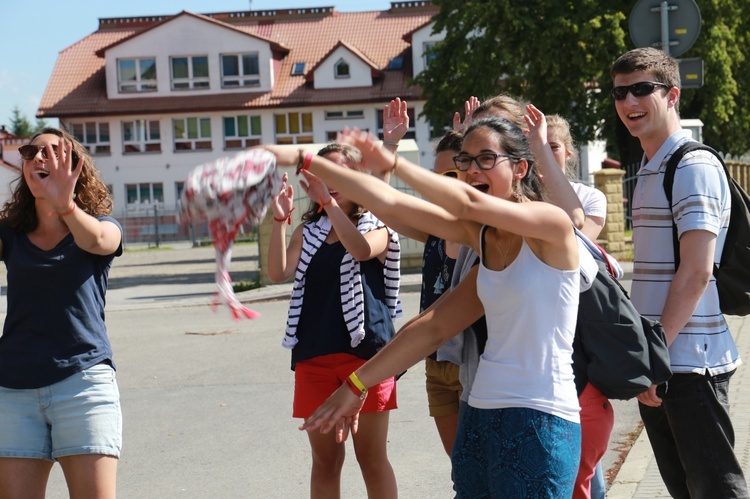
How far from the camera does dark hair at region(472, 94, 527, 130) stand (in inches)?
155

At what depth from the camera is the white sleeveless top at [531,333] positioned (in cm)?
309

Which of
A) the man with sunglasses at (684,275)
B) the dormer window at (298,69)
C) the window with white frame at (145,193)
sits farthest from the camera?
the window with white frame at (145,193)

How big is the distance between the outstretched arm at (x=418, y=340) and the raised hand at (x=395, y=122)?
104 cm

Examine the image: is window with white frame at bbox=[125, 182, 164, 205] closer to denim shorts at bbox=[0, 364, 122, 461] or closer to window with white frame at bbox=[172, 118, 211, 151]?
window with white frame at bbox=[172, 118, 211, 151]

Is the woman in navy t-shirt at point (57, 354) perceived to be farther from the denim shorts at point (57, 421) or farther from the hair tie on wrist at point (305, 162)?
the hair tie on wrist at point (305, 162)

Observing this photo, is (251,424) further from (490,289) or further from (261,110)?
(261,110)

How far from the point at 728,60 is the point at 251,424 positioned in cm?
2406

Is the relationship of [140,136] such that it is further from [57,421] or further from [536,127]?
[536,127]

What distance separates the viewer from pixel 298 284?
4828 millimetres

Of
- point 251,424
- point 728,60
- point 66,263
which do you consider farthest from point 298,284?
point 728,60

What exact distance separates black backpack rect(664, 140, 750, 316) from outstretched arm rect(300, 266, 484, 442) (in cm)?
94

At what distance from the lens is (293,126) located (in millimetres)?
54125

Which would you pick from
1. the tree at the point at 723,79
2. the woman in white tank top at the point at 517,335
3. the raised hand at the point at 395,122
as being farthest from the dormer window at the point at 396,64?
the woman in white tank top at the point at 517,335

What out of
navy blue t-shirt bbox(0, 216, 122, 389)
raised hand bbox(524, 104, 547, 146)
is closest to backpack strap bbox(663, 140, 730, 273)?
raised hand bbox(524, 104, 547, 146)
